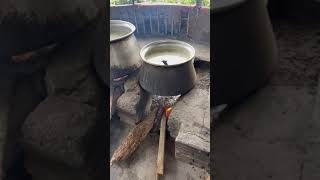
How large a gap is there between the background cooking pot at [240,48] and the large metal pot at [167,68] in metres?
0.33

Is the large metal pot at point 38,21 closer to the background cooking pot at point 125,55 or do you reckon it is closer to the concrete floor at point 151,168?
the background cooking pot at point 125,55

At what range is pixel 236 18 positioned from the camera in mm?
389

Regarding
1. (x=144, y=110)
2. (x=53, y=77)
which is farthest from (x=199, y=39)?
(x=53, y=77)

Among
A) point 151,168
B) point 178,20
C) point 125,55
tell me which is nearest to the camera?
point 125,55

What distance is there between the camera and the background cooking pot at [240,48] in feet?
1.28

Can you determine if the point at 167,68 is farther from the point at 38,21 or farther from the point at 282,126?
the point at 38,21

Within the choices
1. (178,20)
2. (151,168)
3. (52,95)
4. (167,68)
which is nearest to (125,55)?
(167,68)

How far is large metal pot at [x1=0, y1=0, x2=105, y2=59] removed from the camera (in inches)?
12.8

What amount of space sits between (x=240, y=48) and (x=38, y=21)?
250mm

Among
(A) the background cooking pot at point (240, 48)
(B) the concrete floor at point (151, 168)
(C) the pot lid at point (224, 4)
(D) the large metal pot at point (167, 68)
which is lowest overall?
(B) the concrete floor at point (151, 168)

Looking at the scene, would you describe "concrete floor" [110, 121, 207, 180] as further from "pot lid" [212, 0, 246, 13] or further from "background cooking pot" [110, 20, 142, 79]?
"pot lid" [212, 0, 246, 13]

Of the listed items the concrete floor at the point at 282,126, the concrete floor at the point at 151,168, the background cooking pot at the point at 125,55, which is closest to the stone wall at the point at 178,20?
the background cooking pot at the point at 125,55

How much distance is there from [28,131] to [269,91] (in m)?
0.34

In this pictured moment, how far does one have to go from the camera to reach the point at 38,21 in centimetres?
34
